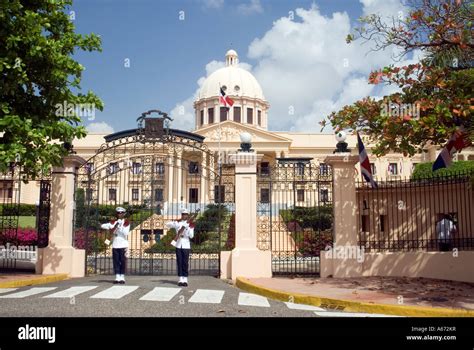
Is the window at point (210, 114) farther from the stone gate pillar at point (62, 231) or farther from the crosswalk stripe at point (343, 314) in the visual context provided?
the crosswalk stripe at point (343, 314)

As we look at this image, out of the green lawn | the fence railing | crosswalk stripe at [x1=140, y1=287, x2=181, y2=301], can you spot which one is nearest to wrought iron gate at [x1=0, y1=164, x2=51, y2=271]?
crosswalk stripe at [x1=140, y1=287, x2=181, y2=301]

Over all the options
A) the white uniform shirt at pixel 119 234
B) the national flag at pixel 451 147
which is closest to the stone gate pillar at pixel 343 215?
the national flag at pixel 451 147

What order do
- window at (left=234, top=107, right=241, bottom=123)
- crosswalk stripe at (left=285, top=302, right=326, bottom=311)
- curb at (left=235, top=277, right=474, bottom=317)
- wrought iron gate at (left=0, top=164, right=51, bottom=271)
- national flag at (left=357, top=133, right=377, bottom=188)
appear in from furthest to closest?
1. window at (left=234, top=107, right=241, bottom=123)
2. wrought iron gate at (left=0, top=164, right=51, bottom=271)
3. national flag at (left=357, top=133, right=377, bottom=188)
4. crosswalk stripe at (left=285, top=302, right=326, bottom=311)
5. curb at (left=235, top=277, right=474, bottom=317)

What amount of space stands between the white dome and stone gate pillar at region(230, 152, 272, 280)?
50669mm

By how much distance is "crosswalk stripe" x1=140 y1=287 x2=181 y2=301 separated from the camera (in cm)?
781

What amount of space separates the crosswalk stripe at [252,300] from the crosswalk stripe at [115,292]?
1.97m

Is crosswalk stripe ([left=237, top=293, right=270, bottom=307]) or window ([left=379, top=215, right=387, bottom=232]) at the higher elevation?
window ([left=379, top=215, right=387, bottom=232])

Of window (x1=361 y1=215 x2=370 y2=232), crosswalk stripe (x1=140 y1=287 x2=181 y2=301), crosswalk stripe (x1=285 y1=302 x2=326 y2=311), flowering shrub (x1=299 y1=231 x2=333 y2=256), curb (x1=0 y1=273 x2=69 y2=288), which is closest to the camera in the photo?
crosswalk stripe (x1=285 y1=302 x2=326 y2=311)

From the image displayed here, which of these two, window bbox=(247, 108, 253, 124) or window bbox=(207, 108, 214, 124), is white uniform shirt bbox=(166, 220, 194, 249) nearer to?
window bbox=(207, 108, 214, 124)

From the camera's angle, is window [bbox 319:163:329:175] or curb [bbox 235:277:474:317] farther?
window [bbox 319:163:329:175]

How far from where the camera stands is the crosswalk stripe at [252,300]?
7.86 metres

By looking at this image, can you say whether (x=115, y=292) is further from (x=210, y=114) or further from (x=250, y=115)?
(x=250, y=115)
